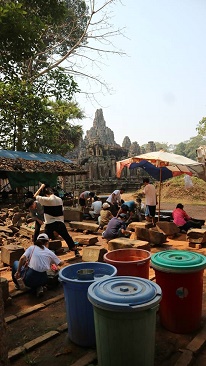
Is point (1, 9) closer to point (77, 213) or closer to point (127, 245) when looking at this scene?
point (127, 245)

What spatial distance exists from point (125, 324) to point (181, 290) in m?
1.23

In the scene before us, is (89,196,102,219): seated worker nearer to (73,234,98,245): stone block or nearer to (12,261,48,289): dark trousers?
(73,234,98,245): stone block

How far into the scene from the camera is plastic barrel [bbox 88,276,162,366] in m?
2.26

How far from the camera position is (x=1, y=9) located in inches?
219

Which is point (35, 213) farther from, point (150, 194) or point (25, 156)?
point (25, 156)

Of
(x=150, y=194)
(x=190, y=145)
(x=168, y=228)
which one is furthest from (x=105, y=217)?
(x=190, y=145)

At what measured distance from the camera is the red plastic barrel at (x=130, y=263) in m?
3.77

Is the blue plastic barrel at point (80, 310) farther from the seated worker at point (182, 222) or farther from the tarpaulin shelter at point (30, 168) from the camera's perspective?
the tarpaulin shelter at point (30, 168)

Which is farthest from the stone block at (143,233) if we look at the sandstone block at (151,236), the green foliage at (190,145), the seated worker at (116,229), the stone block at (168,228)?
the green foliage at (190,145)

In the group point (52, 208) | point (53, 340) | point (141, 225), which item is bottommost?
point (53, 340)

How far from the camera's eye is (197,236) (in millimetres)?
7258

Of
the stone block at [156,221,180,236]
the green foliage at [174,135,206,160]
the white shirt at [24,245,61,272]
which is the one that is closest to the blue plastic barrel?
the white shirt at [24,245,61,272]

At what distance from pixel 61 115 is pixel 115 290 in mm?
15994

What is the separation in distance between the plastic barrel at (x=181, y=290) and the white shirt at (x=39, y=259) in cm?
193
